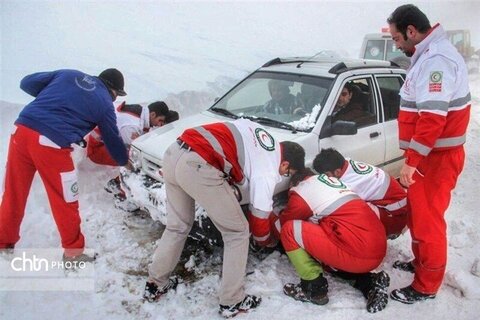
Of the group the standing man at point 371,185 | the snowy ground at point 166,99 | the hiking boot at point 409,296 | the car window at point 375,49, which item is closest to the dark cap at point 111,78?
the snowy ground at point 166,99

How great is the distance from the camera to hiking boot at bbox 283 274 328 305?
9.09 feet

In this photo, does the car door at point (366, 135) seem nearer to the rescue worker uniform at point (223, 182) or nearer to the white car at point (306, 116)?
the white car at point (306, 116)

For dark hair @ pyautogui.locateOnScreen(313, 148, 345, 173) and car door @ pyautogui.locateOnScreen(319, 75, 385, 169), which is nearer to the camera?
dark hair @ pyautogui.locateOnScreen(313, 148, 345, 173)

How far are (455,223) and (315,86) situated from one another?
1953 mm

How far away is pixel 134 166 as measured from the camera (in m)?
3.52

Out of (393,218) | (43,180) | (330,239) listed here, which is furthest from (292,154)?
(43,180)

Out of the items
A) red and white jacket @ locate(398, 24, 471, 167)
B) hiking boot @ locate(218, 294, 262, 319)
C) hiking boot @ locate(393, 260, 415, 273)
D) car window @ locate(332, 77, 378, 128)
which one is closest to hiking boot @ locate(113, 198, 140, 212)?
hiking boot @ locate(218, 294, 262, 319)

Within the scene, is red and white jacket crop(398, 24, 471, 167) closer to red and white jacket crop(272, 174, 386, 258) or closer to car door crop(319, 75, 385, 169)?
red and white jacket crop(272, 174, 386, 258)

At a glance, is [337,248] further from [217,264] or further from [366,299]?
[217,264]

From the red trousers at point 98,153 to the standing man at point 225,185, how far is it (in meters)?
1.72

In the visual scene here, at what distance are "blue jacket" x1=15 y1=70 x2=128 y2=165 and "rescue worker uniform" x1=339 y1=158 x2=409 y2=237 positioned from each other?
1956 mm

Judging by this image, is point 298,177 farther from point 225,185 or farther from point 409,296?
point 409,296

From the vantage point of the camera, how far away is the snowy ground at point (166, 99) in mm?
2738

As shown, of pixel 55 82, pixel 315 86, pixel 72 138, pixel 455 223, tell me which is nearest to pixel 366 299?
pixel 455 223
